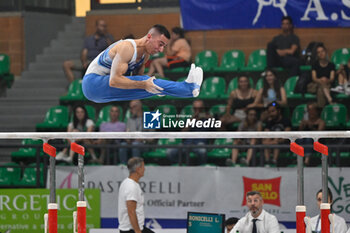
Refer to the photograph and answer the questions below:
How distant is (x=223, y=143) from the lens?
8.38 m

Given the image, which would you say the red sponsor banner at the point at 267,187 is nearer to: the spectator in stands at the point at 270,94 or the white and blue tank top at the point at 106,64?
the spectator in stands at the point at 270,94

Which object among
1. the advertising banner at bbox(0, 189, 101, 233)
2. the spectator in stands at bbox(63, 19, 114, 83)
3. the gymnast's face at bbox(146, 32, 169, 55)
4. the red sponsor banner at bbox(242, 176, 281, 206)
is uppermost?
the spectator in stands at bbox(63, 19, 114, 83)

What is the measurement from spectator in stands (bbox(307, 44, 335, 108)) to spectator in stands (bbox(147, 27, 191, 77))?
4.36 ft

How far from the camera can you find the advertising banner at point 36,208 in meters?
8.70

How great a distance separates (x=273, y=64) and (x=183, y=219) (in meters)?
3.00

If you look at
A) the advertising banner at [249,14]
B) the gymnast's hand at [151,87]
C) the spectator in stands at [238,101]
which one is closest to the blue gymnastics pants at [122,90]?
the gymnast's hand at [151,87]

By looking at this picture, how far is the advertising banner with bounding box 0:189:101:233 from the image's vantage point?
8.70m

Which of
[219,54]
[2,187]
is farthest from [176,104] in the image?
[2,187]

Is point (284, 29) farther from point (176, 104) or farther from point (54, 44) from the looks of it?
point (54, 44)

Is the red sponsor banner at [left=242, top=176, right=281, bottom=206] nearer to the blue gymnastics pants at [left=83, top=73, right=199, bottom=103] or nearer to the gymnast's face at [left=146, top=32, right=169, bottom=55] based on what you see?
the blue gymnastics pants at [left=83, top=73, right=199, bottom=103]

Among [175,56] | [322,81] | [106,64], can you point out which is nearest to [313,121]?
[322,81]

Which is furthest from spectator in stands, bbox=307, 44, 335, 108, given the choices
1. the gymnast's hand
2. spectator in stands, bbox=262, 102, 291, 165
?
the gymnast's hand

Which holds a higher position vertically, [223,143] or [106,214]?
[223,143]

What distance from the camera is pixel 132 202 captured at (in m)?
7.42
